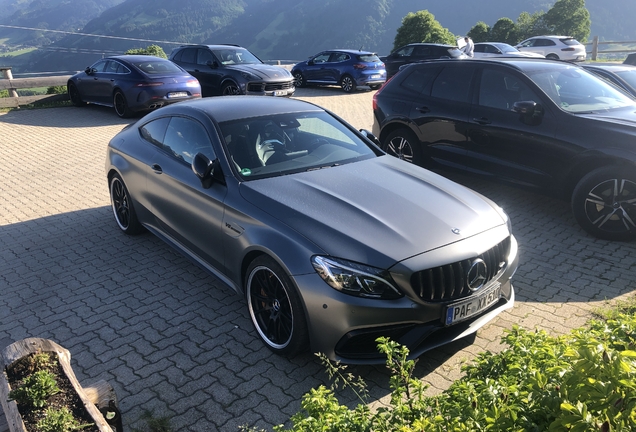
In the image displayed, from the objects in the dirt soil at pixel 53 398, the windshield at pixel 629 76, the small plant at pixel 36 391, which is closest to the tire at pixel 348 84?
→ the windshield at pixel 629 76

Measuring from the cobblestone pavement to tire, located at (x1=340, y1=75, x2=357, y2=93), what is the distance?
1193 cm

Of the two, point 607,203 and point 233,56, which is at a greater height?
point 233,56

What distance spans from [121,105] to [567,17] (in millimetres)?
35541

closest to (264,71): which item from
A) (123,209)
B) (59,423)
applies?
(123,209)

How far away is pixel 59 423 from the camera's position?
2447 mm

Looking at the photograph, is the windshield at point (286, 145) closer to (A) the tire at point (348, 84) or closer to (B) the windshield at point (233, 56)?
(B) the windshield at point (233, 56)

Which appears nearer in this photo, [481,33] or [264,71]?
[264,71]

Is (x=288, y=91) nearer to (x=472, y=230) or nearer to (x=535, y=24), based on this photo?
(x=472, y=230)

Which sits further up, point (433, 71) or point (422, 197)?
point (433, 71)

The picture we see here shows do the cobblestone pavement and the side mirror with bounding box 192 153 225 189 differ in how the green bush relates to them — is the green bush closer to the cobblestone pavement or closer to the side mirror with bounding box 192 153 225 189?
the cobblestone pavement

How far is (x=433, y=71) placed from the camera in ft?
25.7

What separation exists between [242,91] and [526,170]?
33.7 feet

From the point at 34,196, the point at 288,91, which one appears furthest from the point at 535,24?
the point at 34,196

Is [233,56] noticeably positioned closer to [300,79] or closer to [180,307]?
[300,79]
